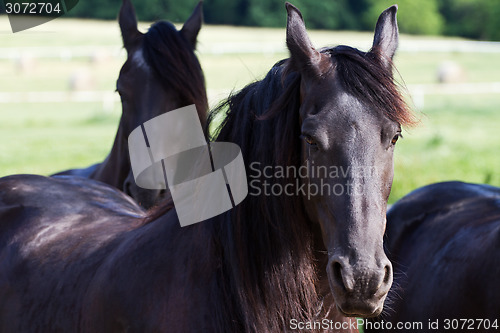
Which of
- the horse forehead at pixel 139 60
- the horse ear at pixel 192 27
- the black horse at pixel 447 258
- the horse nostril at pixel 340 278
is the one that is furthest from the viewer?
the horse ear at pixel 192 27

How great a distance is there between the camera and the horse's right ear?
473 cm

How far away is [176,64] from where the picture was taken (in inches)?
173

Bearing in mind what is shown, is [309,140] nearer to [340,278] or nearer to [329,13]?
[340,278]

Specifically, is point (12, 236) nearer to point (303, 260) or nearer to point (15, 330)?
point (15, 330)

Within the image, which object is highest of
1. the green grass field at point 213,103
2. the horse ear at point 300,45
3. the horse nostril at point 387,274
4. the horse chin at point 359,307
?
the horse ear at point 300,45

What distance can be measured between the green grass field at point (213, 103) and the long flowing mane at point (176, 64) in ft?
1.95

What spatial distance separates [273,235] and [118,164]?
2.67 m

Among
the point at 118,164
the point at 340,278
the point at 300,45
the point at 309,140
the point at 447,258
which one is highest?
the point at 300,45

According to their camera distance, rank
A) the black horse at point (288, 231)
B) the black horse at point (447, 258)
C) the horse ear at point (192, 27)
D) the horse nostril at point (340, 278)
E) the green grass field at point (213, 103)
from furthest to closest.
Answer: the green grass field at point (213, 103)
the horse ear at point (192, 27)
the black horse at point (447, 258)
the black horse at point (288, 231)
the horse nostril at point (340, 278)

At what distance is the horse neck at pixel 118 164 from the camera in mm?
4676

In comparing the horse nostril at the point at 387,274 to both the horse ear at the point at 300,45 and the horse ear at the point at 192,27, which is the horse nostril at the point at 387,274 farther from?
the horse ear at the point at 192,27

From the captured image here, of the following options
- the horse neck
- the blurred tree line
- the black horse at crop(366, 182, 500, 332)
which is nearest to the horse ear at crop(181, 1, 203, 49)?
the horse neck

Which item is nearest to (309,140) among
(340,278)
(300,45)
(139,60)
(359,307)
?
(300,45)

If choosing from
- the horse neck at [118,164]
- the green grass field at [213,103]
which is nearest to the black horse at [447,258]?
the green grass field at [213,103]
